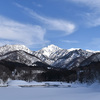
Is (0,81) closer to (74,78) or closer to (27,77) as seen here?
(27,77)

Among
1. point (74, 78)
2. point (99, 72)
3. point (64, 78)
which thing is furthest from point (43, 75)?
point (99, 72)

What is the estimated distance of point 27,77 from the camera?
161250 mm

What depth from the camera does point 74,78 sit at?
161 m

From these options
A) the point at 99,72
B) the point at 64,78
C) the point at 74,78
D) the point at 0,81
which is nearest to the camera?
the point at 99,72

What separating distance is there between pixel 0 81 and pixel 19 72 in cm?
7442

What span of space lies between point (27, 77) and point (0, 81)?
48901mm

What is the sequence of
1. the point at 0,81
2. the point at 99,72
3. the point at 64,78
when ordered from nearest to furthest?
the point at 99,72
the point at 0,81
the point at 64,78

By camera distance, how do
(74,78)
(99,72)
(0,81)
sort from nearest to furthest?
(99,72)
(0,81)
(74,78)

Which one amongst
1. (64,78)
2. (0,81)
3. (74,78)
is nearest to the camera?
(0,81)

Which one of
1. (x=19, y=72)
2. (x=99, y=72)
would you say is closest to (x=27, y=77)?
(x=19, y=72)

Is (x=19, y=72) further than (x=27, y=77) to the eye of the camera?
Yes

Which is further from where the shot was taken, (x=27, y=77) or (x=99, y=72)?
(x=27, y=77)


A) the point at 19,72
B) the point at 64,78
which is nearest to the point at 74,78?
the point at 64,78

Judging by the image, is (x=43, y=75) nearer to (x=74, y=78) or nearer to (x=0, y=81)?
(x=74, y=78)
